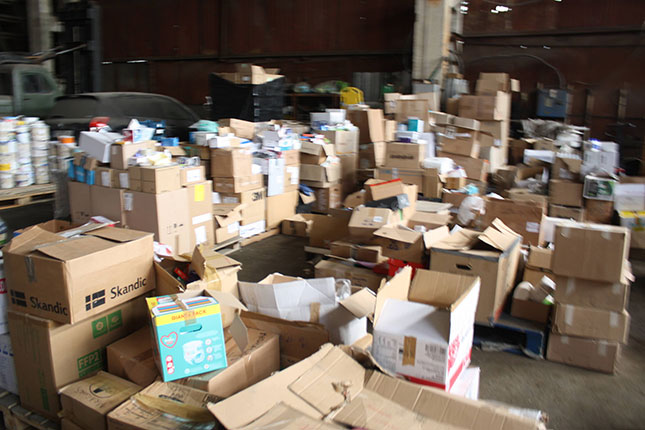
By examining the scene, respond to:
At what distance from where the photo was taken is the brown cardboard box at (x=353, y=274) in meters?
3.59

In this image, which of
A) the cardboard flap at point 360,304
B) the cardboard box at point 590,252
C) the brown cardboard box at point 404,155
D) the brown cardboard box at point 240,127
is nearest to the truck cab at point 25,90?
the brown cardboard box at point 240,127

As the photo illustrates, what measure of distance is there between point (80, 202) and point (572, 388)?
410 centimetres

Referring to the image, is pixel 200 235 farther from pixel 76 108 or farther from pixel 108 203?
pixel 76 108

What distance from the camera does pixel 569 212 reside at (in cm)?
532

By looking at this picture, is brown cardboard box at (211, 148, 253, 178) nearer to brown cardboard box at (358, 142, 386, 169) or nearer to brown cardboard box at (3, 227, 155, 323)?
brown cardboard box at (358, 142, 386, 169)

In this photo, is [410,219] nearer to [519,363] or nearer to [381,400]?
[519,363]

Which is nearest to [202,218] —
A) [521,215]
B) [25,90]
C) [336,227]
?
[336,227]

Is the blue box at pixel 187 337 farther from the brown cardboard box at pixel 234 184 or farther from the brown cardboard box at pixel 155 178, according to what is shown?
the brown cardboard box at pixel 234 184

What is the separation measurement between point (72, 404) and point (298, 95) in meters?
7.69

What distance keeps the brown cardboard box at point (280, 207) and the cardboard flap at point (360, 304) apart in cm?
326

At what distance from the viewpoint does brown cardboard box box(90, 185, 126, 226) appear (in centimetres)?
413

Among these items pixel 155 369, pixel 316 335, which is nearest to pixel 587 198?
pixel 316 335

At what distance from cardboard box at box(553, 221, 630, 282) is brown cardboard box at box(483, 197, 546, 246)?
1.30 meters

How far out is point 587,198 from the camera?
5.27m
